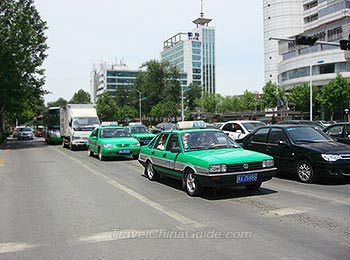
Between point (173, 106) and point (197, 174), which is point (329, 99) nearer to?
point (173, 106)

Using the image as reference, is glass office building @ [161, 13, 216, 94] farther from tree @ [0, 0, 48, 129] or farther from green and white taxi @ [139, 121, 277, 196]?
green and white taxi @ [139, 121, 277, 196]

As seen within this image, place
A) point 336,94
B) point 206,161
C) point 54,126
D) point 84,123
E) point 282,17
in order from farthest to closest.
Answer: point 282,17 < point 336,94 < point 54,126 < point 84,123 < point 206,161

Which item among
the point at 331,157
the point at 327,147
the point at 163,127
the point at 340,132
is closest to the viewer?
the point at 331,157

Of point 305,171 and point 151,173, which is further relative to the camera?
point 151,173

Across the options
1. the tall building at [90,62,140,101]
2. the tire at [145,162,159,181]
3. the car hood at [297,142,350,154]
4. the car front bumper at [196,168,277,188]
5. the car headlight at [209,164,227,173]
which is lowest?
the tire at [145,162,159,181]

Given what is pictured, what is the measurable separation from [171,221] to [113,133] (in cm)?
1244

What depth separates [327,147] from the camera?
10.2 metres

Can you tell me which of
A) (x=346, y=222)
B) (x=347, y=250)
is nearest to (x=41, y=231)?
(x=347, y=250)

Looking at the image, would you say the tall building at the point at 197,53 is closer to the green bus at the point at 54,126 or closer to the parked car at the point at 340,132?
the green bus at the point at 54,126

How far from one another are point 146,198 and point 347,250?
4.60 meters

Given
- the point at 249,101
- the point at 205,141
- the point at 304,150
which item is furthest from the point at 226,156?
the point at 249,101

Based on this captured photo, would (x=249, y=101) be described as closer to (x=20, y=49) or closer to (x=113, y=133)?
(x=20, y=49)

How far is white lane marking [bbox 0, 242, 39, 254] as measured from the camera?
5289mm

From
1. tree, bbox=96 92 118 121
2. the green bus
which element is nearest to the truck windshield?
the green bus
